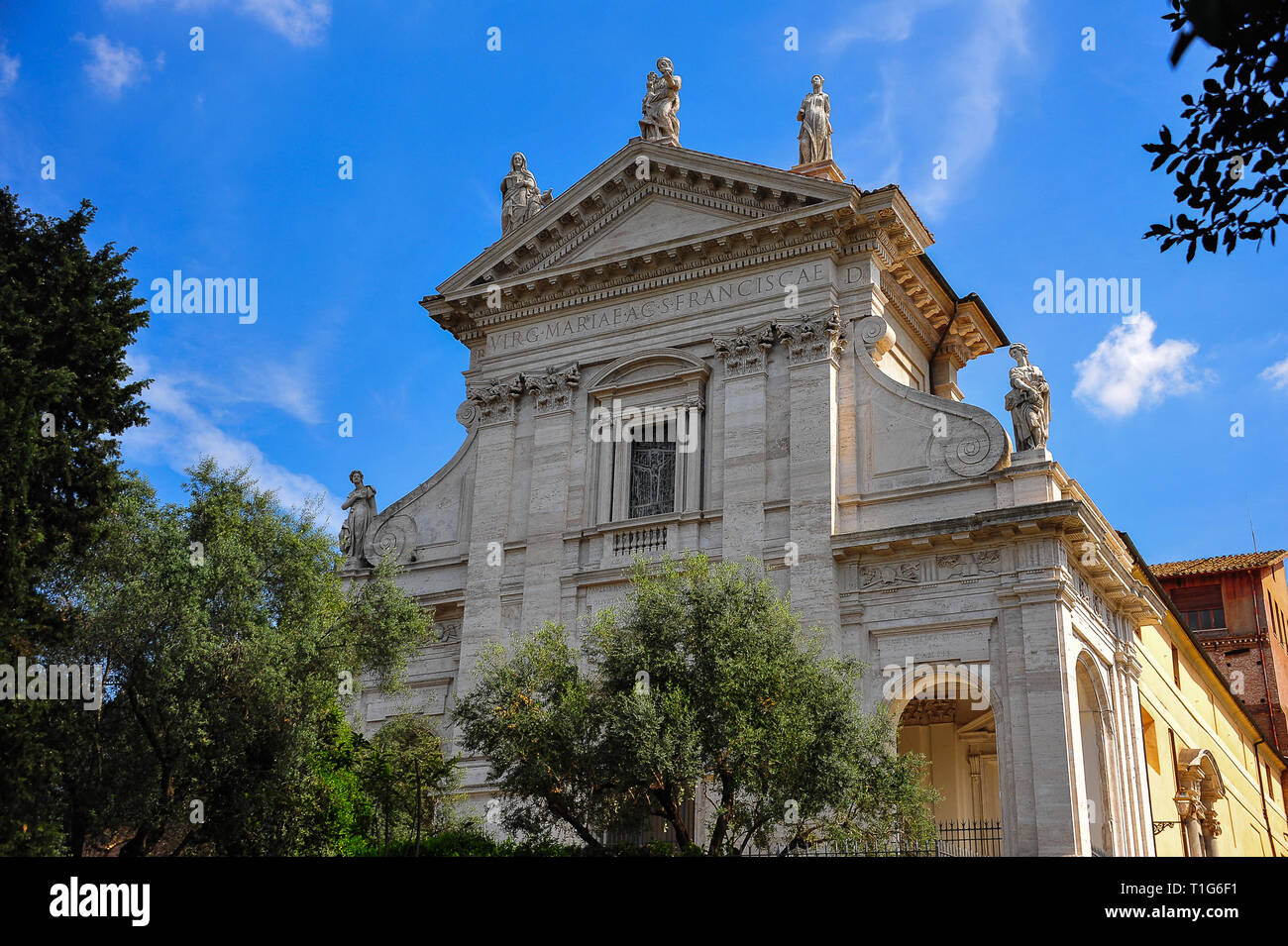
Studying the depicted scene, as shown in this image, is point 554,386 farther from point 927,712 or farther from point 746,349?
point 927,712

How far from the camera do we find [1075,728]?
2167cm

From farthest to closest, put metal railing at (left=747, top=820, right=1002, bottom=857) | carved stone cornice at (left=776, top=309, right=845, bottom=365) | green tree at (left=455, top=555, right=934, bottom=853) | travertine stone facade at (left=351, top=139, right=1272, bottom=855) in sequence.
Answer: carved stone cornice at (left=776, top=309, right=845, bottom=365) < travertine stone facade at (left=351, top=139, right=1272, bottom=855) < metal railing at (left=747, top=820, right=1002, bottom=857) < green tree at (left=455, top=555, right=934, bottom=853)

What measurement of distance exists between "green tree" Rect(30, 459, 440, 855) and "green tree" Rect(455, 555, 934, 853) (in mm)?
3093

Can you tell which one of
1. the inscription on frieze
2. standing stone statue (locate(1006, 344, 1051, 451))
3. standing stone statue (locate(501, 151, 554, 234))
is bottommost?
standing stone statue (locate(1006, 344, 1051, 451))

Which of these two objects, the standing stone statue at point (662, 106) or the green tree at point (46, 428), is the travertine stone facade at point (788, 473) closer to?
the standing stone statue at point (662, 106)

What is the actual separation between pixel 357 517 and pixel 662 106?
11.6 metres

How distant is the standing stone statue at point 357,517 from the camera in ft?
95.7

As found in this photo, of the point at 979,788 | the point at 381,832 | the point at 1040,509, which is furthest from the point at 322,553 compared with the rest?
the point at 979,788

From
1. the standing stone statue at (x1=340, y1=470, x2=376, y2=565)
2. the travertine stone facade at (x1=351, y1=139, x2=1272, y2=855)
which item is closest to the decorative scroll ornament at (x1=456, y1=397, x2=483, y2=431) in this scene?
the travertine stone facade at (x1=351, y1=139, x2=1272, y2=855)

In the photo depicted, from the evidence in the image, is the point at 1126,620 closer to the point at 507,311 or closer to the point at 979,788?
the point at 979,788

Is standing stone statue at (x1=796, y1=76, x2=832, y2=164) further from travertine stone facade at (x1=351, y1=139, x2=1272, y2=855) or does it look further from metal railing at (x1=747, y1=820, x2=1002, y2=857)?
metal railing at (x1=747, y1=820, x2=1002, y2=857)

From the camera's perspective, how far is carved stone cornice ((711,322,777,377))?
26417 millimetres

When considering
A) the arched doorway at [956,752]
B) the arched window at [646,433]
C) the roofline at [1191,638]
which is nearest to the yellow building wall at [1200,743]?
the roofline at [1191,638]
